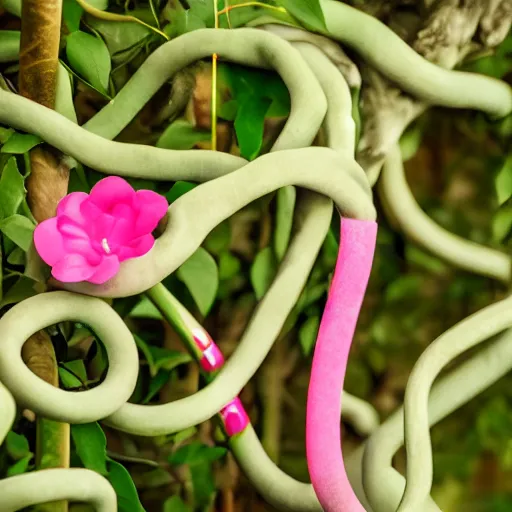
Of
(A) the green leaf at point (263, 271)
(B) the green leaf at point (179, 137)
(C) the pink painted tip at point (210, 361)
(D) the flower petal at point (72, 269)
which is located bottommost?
(C) the pink painted tip at point (210, 361)

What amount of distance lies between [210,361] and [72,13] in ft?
0.94

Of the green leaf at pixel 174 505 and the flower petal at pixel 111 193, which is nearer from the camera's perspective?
the flower petal at pixel 111 193

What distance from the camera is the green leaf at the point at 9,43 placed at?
1.66 feet

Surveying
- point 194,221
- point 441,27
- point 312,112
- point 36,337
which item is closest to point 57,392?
point 36,337

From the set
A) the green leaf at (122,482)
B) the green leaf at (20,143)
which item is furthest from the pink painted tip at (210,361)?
the green leaf at (20,143)

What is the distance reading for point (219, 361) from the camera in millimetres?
Answer: 525

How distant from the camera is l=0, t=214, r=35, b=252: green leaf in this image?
47cm

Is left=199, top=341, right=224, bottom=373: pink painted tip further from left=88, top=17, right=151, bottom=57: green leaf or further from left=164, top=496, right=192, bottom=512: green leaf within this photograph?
left=88, top=17, right=151, bottom=57: green leaf

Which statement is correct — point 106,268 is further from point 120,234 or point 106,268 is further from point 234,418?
point 234,418

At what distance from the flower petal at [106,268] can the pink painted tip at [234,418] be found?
156 millimetres

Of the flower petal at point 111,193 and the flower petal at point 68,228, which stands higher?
the flower petal at point 111,193

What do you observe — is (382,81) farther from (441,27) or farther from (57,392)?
(57,392)

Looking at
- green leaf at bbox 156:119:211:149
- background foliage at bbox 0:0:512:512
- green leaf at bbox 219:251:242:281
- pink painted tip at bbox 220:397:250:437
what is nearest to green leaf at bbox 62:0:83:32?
background foliage at bbox 0:0:512:512

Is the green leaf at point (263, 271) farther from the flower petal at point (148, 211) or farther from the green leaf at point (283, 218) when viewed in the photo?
the flower petal at point (148, 211)
